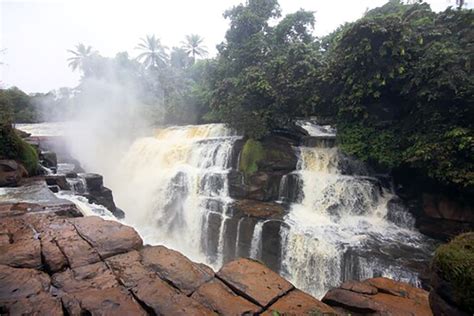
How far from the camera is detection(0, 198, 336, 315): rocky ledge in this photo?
2293 millimetres

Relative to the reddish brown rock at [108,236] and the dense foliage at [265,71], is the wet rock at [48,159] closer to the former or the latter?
the dense foliage at [265,71]

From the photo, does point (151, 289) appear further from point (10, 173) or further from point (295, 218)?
point (10, 173)

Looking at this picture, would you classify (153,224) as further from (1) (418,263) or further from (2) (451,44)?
(2) (451,44)

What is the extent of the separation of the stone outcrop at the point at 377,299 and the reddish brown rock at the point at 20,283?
10.7 ft

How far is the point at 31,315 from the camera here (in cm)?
207

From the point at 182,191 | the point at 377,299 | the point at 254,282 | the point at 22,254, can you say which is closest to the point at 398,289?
the point at 377,299

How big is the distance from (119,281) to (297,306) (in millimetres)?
1853

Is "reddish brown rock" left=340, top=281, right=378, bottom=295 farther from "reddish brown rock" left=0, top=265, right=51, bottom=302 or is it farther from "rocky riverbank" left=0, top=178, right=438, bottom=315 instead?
"reddish brown rock" left=0, top=265, right=51, bottom=302

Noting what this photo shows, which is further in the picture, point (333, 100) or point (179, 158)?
point (179, 158)

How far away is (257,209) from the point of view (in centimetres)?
919

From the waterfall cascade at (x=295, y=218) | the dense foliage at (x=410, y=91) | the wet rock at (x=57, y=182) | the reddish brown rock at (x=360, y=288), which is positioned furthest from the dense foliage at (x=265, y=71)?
the reddish brown rock at (x=360, y=288)

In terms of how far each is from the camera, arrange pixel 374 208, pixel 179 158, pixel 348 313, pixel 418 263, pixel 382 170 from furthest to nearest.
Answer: pixel 179 158, pixel 382 170, pixel 374 208, pixel 418 263, pixel 348 313

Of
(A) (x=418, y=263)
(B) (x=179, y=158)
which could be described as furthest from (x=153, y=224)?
(A) (x=418, y=263)

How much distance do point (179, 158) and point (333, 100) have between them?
763 cm
